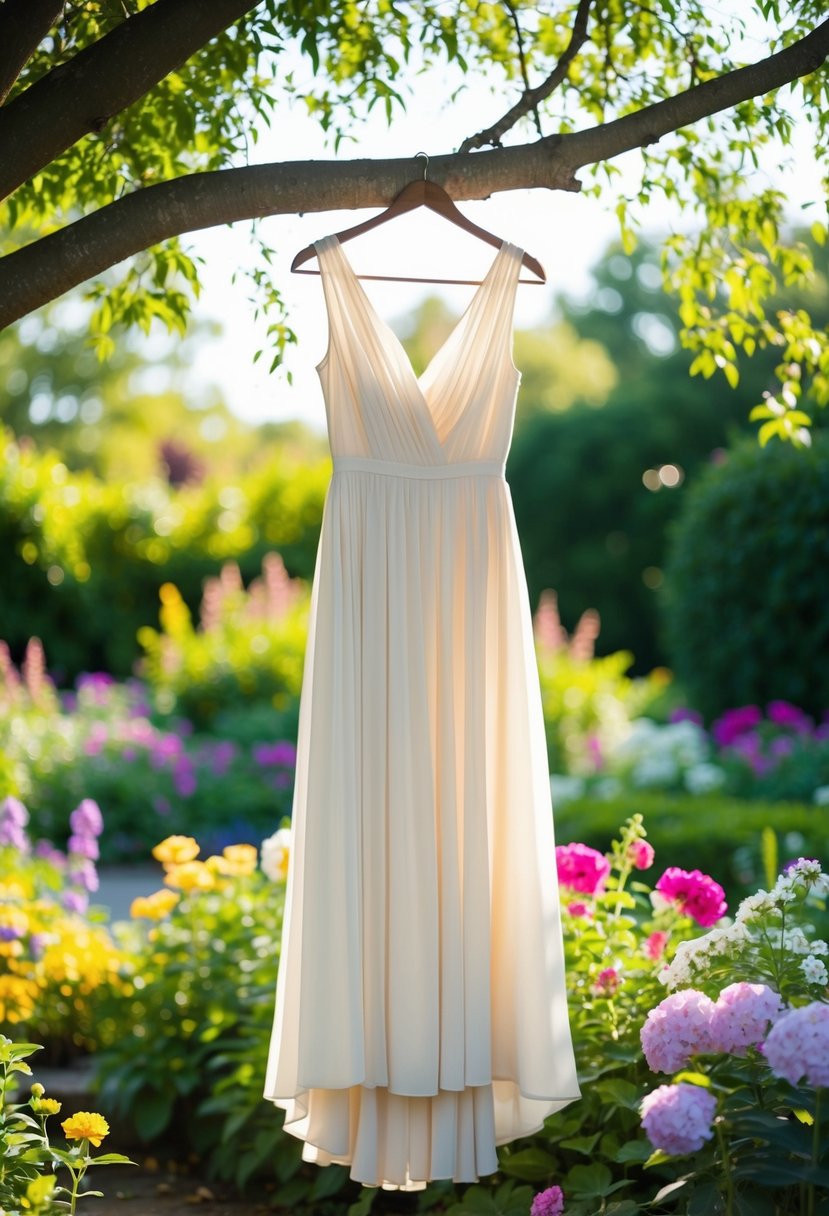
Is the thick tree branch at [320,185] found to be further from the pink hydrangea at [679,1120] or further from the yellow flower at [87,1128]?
the pink hydrangea at [679,1120]

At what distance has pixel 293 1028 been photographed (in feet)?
7.17

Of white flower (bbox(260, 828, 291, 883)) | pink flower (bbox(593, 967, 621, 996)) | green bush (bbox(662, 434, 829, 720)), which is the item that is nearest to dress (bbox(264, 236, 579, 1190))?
pink flower (bbox(593, 967, 621, 996))

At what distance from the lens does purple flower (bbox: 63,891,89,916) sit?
3605 millimetres

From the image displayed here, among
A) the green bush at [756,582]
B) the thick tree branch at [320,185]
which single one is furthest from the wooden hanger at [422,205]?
the green bush at [756,582]

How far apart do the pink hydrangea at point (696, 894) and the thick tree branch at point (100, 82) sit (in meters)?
1.76

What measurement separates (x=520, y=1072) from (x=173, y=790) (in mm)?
4732

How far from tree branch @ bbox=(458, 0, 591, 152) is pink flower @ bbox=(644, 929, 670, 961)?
65.5 inches

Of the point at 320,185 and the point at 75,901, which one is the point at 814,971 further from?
the point at 75,901

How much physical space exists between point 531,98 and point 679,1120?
1.94 meters

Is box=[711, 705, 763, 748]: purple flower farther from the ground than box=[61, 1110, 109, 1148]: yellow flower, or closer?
farther from the ground

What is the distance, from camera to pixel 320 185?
7.01ft

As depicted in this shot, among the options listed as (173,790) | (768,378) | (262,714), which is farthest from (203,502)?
(768,378)

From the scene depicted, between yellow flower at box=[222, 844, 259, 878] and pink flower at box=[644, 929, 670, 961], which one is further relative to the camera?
yellow flower at box=[222, 844, 259, 878]

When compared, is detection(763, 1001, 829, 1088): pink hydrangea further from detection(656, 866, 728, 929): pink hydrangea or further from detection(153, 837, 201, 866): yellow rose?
detection(153, 837, 201, 866): yellow rose
